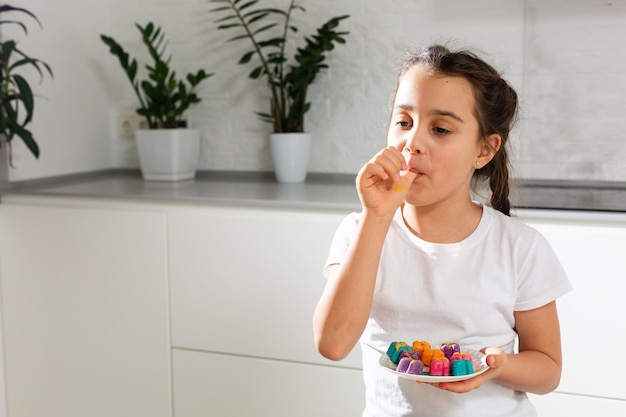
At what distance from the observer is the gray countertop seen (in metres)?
1.90

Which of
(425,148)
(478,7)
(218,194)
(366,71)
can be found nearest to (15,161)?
(218,194)

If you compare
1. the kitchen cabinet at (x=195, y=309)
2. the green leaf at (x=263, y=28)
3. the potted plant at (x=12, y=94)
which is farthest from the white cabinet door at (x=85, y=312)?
the green leaf at (x=263, y=28)

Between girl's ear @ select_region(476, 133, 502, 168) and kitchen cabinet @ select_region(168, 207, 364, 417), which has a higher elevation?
girl's ear @ select_region(476, 133, 502, 168)

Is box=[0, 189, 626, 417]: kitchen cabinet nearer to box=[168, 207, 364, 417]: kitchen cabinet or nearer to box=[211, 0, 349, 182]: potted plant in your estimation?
box=[168, 207, 364, 417]: kitchen cabinet

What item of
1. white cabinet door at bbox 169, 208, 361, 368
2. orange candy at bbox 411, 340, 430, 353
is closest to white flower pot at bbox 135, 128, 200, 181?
white cabinet door at bbox 169, 208, 361, 368

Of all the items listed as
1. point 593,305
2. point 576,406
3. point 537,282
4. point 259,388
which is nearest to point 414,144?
point 537,282

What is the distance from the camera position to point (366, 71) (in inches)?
97.0

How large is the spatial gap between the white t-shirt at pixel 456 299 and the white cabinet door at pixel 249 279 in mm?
698

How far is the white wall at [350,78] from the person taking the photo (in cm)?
223

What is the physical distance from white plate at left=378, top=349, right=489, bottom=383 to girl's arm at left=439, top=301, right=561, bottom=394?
0.05 meters

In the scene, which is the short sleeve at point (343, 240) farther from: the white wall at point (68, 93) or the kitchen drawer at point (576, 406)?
the white wall at point (68, 93)

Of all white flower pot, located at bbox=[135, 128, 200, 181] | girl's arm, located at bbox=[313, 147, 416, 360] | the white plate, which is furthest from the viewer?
white flower pot, located at bbox=[135, 128, 200, 181]

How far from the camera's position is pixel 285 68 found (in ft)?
8.40

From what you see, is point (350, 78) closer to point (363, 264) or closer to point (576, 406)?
point (576, 406)
